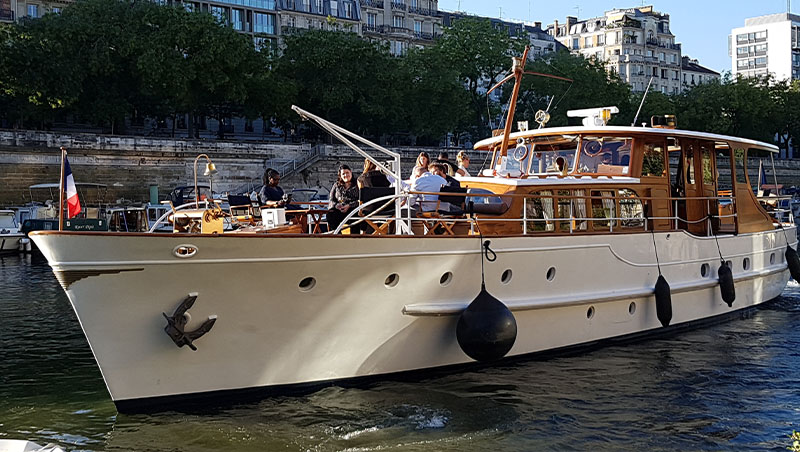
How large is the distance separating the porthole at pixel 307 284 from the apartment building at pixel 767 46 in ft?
341

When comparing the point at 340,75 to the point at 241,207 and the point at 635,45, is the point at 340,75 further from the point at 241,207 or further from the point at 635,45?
the point at 635,45

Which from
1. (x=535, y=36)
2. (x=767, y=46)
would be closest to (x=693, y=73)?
(x=767, y=46)

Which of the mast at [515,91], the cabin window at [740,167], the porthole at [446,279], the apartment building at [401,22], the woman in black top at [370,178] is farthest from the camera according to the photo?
the apartment building at [401,22]

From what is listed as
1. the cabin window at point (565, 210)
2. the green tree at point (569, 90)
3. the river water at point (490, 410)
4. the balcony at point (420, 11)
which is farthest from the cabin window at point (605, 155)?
the balcony at point (420, 11)

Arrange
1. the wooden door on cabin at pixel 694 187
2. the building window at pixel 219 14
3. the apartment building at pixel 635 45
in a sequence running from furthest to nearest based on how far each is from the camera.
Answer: the apartment building at pixel 635 45
the building window at pixel 219 14
the wooden door on cabin at pixel 694 187

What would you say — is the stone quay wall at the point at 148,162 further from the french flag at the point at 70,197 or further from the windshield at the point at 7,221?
the french flag at the point at 70,197

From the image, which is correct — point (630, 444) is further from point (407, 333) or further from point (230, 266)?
point (230, 266)

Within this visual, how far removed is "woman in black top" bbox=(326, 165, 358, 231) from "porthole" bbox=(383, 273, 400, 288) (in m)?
1.16

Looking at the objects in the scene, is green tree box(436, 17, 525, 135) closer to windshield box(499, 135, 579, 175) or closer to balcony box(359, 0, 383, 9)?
balcony box(359, 0, 383, 9)

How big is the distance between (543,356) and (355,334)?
2942mm

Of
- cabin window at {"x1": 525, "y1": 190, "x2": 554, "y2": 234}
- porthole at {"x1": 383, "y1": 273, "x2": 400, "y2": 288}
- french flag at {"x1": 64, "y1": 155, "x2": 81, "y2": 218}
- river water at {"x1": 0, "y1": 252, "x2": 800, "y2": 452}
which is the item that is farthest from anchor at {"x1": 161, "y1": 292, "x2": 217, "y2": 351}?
cabin window at {"x1": 525, "y1": 190, "x2": 554, "y2": 234}

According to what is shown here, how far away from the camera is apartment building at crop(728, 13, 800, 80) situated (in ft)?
342

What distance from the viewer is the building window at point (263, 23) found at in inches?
2488

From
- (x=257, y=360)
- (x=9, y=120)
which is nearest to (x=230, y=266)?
(x=257, y=360)
